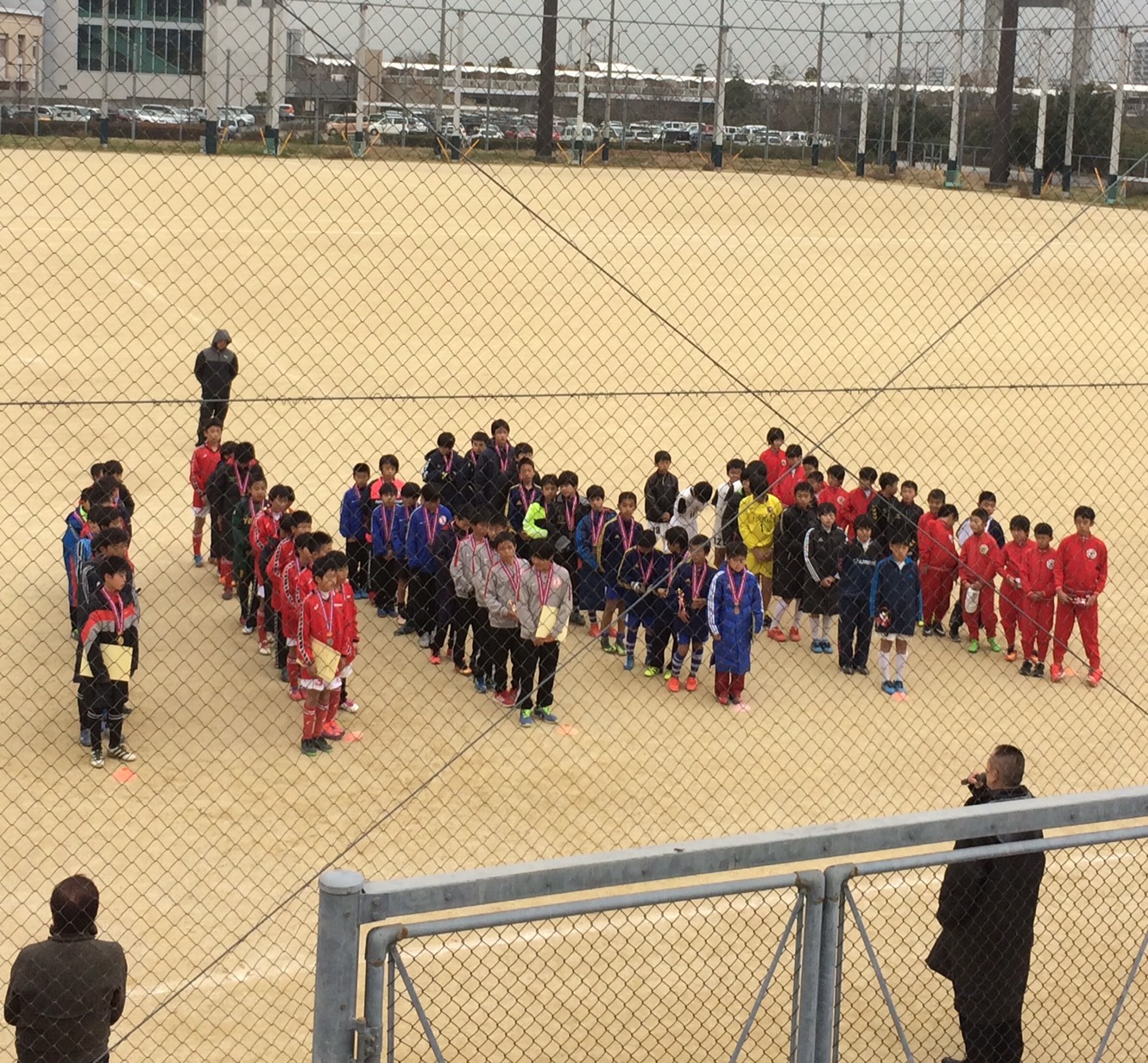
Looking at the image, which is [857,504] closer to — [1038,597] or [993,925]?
[1038,597]

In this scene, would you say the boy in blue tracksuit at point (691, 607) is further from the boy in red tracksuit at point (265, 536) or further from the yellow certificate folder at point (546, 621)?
the boy in red tracksuit at point (265, 536)

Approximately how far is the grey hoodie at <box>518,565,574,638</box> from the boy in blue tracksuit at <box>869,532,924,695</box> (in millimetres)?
2485

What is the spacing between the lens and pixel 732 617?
11.0m

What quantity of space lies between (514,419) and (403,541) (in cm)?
546

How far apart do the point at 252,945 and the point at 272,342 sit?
492 inches

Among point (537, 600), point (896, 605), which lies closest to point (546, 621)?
point (537, 600)

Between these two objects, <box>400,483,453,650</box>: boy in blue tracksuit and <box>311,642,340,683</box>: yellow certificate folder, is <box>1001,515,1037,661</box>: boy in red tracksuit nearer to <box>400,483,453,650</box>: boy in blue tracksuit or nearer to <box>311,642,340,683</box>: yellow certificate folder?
<box>400,483,453,650</box>: boy in blue tracksuit

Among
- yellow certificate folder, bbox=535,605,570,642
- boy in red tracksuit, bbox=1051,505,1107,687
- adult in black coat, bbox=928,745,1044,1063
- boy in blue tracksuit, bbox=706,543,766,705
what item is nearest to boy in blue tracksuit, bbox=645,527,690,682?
boy in blue tracksuit, bbox=706,543,766,705

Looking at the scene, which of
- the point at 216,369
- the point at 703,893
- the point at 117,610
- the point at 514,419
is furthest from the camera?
the point at 514,419

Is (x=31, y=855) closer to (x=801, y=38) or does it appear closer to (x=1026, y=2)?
(x=801, y=38)

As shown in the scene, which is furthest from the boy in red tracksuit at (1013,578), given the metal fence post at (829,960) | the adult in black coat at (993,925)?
the metal fence post at (829,960)

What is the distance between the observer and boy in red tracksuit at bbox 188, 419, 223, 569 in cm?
1261

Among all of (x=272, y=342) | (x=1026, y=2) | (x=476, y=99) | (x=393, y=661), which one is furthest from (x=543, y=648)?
(x=272, y=342)

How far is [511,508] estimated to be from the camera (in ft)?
40.4
